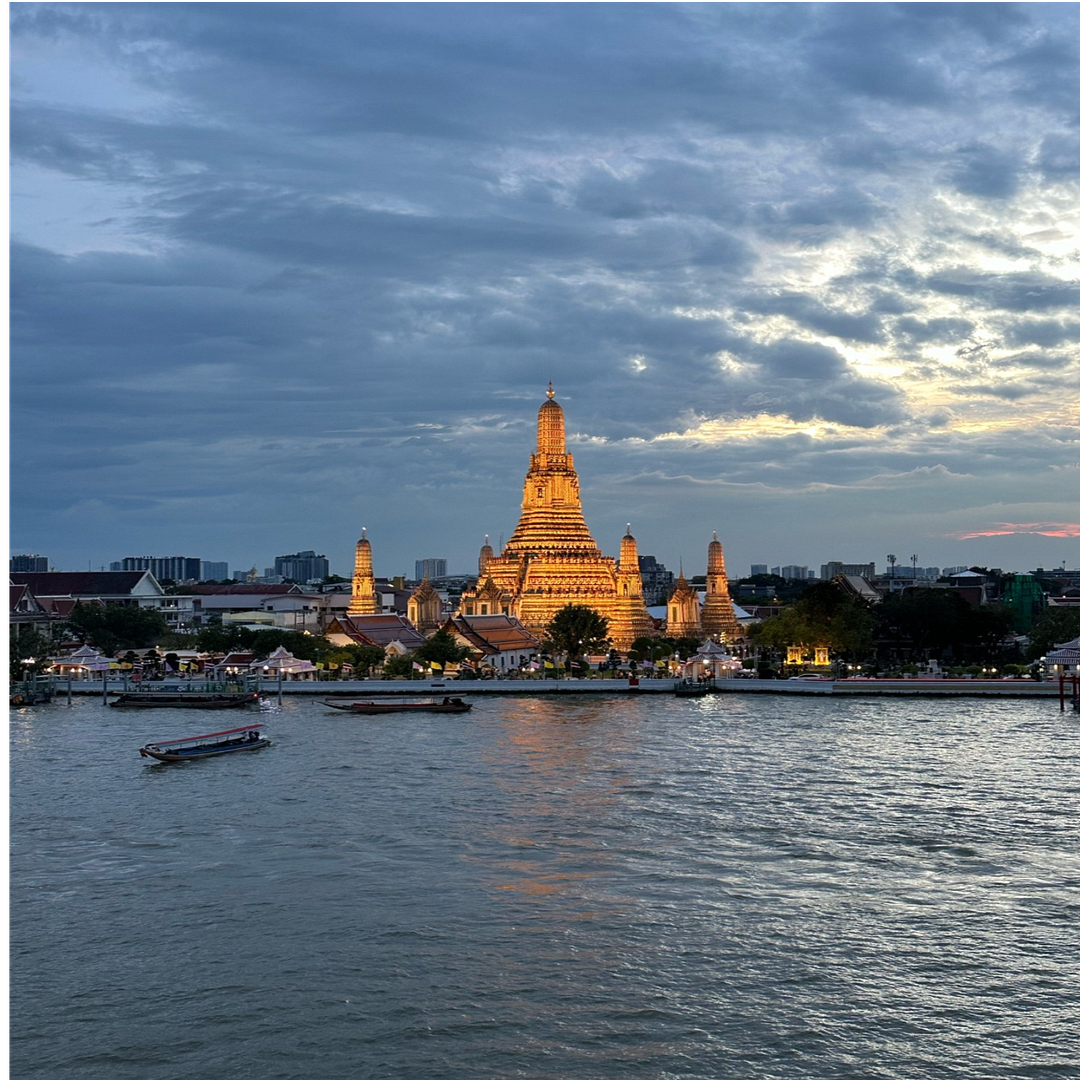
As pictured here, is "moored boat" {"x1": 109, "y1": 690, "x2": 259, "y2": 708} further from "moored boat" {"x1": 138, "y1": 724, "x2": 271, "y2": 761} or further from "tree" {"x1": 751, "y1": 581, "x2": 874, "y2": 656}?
"tree" {"x1": 751, "y1": 581, "x2": 874, "y2": 656}

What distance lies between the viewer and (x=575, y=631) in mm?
86375

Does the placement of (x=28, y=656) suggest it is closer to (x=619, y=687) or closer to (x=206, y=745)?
(x=206, y=745)

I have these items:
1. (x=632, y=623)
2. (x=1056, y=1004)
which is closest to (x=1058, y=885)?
(x=1056, y=1004)

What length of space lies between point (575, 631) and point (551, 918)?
59.0 m

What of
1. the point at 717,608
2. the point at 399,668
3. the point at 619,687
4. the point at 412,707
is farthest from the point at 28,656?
the point at 717,608

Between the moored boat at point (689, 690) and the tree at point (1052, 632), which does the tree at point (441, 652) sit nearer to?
the moored boat at point (689, 690)

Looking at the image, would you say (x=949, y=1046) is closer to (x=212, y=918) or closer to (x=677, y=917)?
(x=677, y=917)

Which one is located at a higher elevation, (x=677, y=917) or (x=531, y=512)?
(x=531, y=512)

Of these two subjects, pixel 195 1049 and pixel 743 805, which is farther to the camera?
pixel 743 805

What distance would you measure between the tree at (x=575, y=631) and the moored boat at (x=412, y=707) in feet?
52.8

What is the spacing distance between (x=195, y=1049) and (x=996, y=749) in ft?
128

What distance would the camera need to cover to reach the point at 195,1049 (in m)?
20.9

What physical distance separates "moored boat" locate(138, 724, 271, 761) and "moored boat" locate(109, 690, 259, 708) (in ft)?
51.9

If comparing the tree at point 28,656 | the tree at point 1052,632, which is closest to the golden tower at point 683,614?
the tree at point 1052,632
